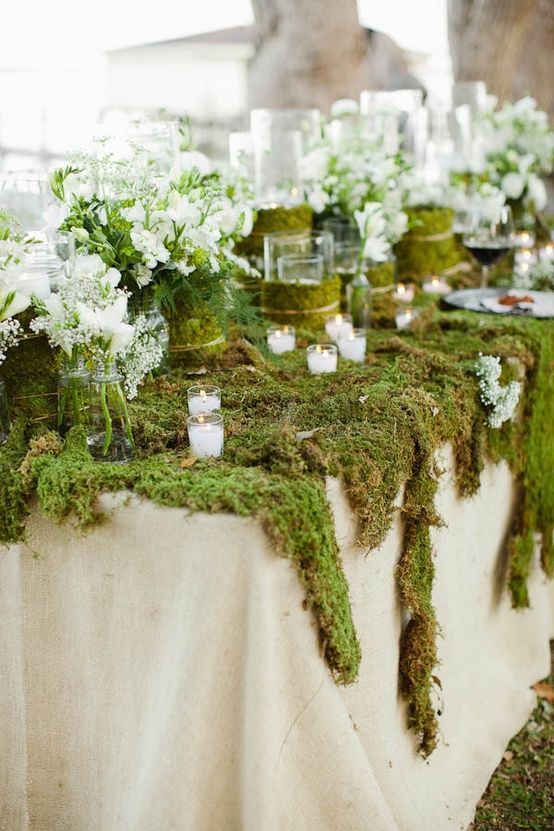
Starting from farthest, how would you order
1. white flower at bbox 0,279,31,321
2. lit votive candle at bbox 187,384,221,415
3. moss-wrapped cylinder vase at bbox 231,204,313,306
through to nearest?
moss-wrapped cylinder vase at bbox 231,204,313,306
lit votive candle at bbox 187,384,221,415
white flower at bbox 0,279,31,321

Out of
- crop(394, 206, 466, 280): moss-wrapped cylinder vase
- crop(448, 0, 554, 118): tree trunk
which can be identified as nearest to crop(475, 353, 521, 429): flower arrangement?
crop(394, 206, 466, 280): moss-wrapped cylinder vase

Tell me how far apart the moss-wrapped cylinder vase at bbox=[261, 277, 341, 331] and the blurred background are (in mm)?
587

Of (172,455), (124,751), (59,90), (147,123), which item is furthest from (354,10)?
(59,90)

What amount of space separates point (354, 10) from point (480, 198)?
7.37ft

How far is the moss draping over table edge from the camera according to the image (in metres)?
1.55

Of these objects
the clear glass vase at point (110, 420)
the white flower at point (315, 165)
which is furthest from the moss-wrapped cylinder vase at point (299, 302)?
the clear glass vase at point (110, 420)

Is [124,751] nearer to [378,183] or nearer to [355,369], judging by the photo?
[355,369]

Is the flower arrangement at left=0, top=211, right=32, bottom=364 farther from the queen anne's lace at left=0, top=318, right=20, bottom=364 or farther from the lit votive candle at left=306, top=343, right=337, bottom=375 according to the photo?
the lit votive candle at left=306, top=343, right=337, bottom=375

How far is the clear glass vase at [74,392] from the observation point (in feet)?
5.89

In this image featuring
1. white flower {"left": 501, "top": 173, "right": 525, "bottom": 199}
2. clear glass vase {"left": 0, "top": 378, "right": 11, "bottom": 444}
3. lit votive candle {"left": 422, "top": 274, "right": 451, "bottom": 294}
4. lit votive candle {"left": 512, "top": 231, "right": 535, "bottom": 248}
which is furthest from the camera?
white flower {"left": 501, "top": 173, "right": 525, "bottom": 199}

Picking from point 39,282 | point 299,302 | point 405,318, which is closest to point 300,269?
point 299,302

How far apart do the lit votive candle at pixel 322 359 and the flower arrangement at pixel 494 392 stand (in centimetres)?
36

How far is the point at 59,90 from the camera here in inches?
430

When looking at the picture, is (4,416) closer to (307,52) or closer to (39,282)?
(39,282)
